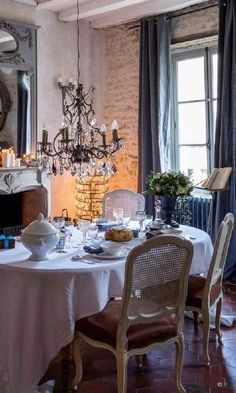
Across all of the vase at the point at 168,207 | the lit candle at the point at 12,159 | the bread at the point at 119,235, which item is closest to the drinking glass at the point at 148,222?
the vase at the point at 168,207

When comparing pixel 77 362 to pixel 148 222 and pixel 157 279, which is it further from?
pixel 148 222

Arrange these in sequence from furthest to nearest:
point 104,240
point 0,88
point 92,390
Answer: point 0,88 < point 104,240 < point 92,390

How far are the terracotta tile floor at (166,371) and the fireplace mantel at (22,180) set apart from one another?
2301 millimetres

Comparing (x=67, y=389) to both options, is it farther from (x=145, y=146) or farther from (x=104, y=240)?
(x=145, y=146)

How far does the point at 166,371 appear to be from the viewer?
9.26ft

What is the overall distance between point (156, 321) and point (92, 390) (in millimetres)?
566

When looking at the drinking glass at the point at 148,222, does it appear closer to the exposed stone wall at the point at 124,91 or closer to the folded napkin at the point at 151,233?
the folded napkin at the point at 151,233

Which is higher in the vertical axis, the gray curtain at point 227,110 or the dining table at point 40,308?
the gray curtain at point 227,110

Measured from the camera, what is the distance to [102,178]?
19.3 feet

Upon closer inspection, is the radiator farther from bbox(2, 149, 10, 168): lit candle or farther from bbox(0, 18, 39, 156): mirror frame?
bbox(2, 149, 10, 168): lit candle

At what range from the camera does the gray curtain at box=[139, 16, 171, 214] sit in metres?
5.26

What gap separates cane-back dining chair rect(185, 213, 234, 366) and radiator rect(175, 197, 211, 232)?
2.05m

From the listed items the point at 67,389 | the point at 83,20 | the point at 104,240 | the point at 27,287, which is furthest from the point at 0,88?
the point at 67,389

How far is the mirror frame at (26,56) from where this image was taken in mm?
4992
